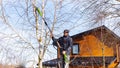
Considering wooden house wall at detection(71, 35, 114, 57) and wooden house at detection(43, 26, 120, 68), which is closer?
wooden house at detection(43, 26, 120, 68)

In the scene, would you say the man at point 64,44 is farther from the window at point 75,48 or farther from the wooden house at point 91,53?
the window at point 75,48

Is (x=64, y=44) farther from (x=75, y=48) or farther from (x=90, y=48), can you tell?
(x=75, y=48)

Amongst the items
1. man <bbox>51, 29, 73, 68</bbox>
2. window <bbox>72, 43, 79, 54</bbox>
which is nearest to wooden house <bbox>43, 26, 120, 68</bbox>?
window <bbox>72, 43, 79, 54</bbox>

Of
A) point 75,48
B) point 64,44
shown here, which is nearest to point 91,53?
point 75,48

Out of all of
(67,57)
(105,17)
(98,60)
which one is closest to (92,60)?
(98,60)

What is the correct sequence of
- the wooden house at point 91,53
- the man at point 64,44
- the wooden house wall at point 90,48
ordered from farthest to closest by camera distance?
the wooden house wall at point 90,48, the wooden house at point 91,53, the man at point 64,44

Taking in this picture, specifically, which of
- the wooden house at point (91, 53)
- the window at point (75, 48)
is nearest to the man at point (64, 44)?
the wooden house at point (91, 53)

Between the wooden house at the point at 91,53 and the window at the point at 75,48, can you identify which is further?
the window at the point at 75,48

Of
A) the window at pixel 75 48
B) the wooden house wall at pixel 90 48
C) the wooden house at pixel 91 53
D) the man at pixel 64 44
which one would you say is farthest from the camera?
the window at pixel 75 48

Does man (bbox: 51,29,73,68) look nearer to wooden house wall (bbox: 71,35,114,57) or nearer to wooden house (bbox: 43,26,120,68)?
wooden house (bbox: 43,26,120,68)

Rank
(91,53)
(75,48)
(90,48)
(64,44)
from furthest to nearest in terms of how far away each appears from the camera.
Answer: (75,48) → (90,48) → (91,53) → (64,44)

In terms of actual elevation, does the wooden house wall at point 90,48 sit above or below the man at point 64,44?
above

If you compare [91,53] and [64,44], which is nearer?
Answer: [64,44]

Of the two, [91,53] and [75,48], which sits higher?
[75,48]
